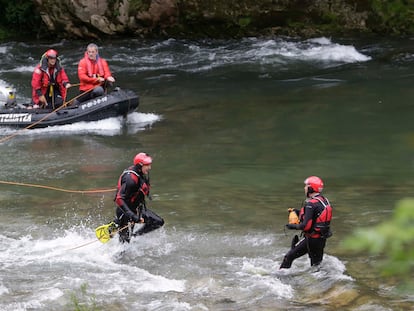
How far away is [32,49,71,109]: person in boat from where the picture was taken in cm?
1383

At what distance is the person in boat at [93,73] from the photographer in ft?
46.1

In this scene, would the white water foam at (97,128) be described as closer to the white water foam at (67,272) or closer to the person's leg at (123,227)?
the white water foam at (67,272)

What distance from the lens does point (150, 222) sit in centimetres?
833

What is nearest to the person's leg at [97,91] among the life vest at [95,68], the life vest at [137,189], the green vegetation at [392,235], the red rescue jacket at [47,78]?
the life vest at [95,68]

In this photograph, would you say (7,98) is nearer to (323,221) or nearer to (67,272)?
(67,272)

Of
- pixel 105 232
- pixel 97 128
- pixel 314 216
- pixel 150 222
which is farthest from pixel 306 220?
pixel 97 128

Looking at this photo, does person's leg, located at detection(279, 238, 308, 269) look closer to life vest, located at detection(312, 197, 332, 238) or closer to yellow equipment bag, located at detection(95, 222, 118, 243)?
life vest, located at detection(312, 197, 332, 238)

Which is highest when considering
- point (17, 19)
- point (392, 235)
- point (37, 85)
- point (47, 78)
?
point (392, 235)

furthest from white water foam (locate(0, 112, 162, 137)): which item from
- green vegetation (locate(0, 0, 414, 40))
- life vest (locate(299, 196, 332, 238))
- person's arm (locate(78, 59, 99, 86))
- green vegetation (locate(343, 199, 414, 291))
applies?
green vegetation (locate(343, 199, 414, 291))

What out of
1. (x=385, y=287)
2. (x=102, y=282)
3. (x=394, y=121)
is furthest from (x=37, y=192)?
(x=394, y=121)

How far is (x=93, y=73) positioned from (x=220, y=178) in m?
4.51

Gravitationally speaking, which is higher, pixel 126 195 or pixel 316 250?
pixel 126 195

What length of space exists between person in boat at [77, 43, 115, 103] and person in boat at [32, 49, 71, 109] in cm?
42

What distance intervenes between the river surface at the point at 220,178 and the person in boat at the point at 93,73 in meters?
0.82
